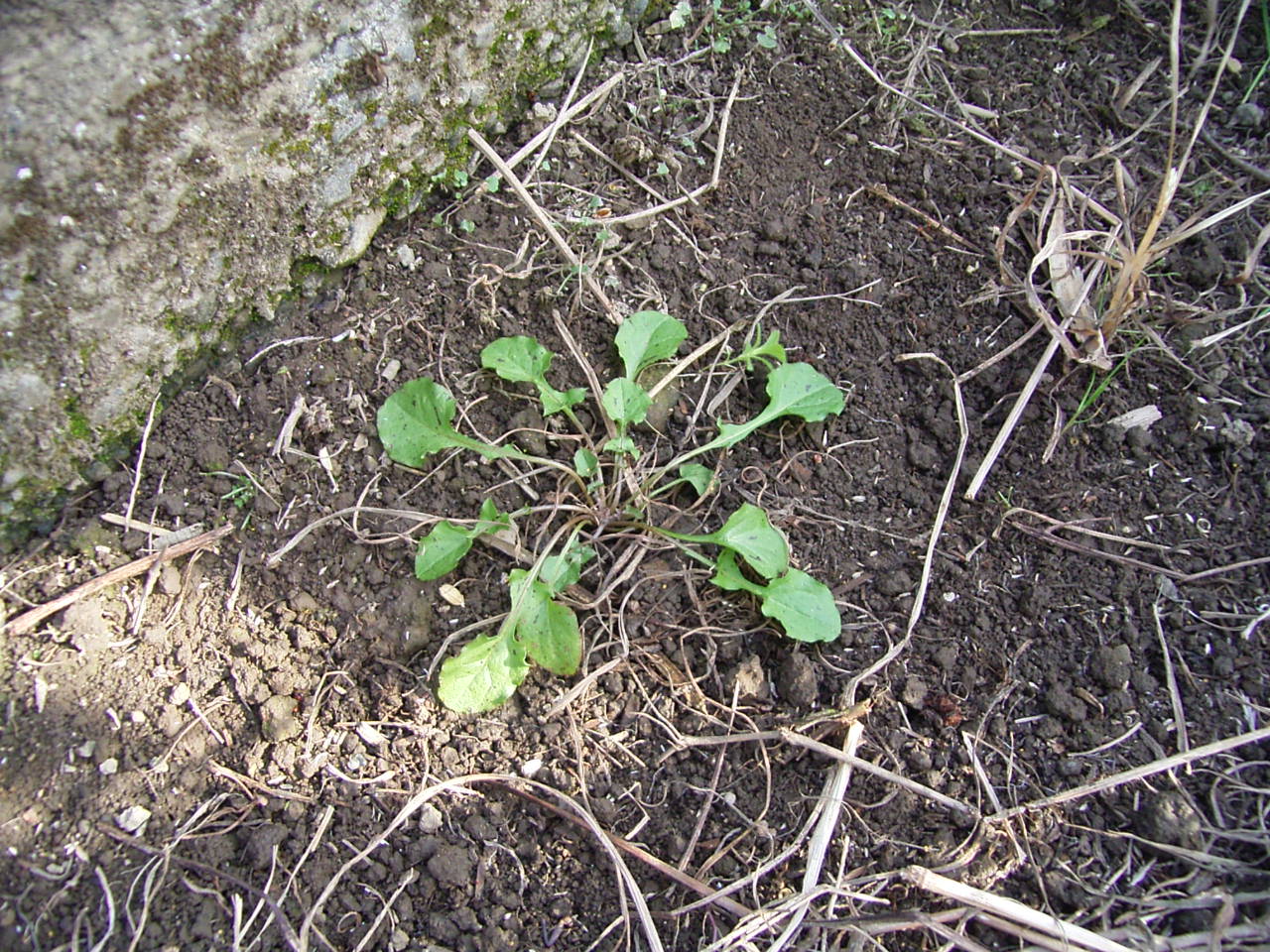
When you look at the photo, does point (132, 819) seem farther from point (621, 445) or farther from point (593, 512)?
point (621, 445)

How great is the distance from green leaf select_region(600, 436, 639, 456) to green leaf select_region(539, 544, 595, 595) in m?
0.20

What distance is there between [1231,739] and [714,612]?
94 centimetres

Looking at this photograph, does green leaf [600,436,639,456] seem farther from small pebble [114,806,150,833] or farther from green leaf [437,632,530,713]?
small pebble [114,806,150,833]

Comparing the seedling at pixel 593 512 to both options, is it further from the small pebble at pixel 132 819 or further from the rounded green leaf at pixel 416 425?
the small pebble at pixel 132 819

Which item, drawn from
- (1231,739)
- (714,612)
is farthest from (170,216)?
(1231,739)

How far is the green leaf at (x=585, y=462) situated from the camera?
1.82m

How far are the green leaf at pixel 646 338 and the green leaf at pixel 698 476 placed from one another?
0.72 ft

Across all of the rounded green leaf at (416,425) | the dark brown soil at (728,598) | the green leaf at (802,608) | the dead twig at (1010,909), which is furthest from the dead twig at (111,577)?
the dead twig at (1010,909)

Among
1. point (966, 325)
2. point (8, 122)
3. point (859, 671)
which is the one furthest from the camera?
point (966, 325)

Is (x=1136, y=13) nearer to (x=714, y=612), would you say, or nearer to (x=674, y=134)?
(x=674, y=134)

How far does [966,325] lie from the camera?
201 cm

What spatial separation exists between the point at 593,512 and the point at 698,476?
0.72ft

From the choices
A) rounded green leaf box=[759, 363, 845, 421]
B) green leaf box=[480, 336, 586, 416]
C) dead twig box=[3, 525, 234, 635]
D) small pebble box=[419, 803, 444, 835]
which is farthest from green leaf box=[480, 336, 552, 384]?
small pebble box=[419, 803, 444, 835]

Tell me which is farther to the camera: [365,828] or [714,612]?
[714,612]
